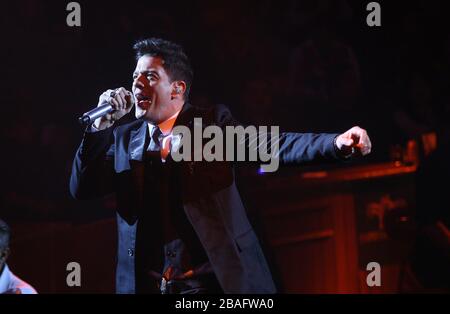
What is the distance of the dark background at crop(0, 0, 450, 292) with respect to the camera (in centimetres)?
264

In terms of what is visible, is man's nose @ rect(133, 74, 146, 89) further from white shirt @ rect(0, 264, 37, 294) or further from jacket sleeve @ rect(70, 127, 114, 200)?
white shirt @ rect(0, 264, 37, 294)

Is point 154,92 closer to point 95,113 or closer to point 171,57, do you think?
point 171,57

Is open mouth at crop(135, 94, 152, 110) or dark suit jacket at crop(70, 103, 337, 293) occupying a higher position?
open mouth at crop(135, 94, 152, 110)

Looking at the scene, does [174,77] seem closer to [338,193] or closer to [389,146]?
[338,193]

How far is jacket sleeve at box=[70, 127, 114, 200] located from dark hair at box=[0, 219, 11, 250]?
401mm

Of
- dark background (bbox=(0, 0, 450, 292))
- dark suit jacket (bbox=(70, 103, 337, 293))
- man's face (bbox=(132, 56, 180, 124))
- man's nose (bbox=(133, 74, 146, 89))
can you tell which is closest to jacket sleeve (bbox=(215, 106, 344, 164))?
dark suit jacket (bbox=(70, 103, 337, 293))

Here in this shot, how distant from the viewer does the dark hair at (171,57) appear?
2.42 m

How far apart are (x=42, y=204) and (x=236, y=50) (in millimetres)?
1156

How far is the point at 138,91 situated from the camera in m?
2.40

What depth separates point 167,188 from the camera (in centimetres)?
224

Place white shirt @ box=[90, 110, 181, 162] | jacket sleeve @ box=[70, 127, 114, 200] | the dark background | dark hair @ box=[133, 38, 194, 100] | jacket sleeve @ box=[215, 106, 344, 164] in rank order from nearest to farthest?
jacket sleeve @ box=[215, 106, 344, 164] → jacket sleeve @ box=[70, 127, 114, 200] → white shirt @ box=[90, 110, 181, 162] → dark hair @ box=[133, 38, 194, 100] → the dark background

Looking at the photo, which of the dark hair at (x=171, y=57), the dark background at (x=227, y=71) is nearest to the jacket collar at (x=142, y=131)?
the dark hair at (x=171, y=57)

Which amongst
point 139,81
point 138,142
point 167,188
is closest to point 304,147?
point 167,188

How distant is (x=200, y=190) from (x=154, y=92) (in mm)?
472
